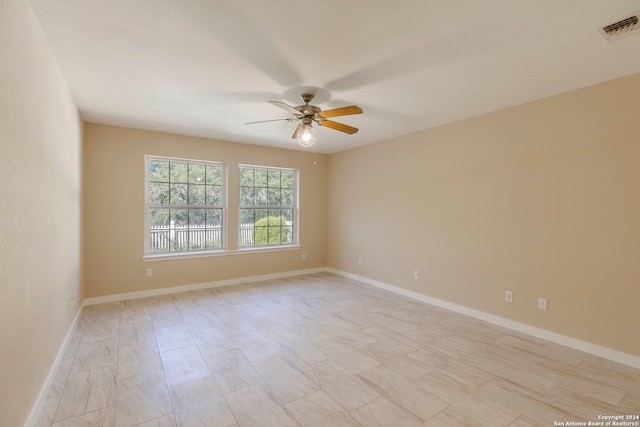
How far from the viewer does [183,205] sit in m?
4.67

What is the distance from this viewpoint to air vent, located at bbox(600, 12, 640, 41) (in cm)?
181

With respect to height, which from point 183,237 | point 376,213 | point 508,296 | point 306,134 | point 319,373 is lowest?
point 319,373

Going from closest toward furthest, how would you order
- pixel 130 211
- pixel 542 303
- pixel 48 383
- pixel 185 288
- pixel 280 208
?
1. pixel 48 383
2. pixel 542 303
3. pixel 130 211
4. pixel 185 288
5. pixel 280 208

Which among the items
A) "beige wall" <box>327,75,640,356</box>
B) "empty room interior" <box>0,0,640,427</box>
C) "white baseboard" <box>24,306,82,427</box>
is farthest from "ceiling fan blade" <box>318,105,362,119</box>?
"white baseboard" <box>24,306,82,427</box>

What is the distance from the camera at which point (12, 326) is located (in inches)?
59.3

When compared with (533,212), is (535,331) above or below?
below

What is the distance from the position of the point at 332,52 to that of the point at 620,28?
73.5 inches

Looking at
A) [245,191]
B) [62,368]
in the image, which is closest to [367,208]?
[245,191]

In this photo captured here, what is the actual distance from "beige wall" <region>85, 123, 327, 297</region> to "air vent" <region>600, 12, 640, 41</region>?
14.7 ft

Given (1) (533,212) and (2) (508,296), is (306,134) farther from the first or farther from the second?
(2) (508,296)

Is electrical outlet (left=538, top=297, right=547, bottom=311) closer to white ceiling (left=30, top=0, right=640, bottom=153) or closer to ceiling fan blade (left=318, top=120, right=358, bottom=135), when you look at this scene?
white ceiling (left=30, top=0, right=640, bottom=153)

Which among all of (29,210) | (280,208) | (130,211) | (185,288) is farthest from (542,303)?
(130,211)

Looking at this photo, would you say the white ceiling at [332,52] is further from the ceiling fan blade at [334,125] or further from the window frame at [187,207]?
the window frame at [187,207]

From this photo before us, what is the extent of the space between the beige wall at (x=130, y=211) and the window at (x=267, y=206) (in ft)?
0.72
